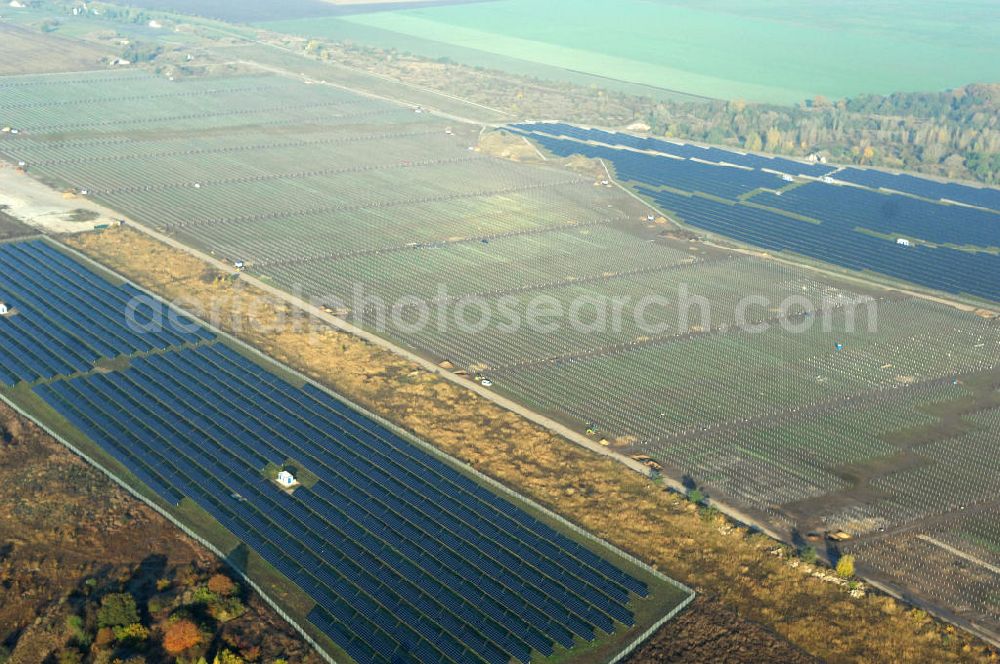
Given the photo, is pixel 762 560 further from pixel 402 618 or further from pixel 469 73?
pixel 469 73

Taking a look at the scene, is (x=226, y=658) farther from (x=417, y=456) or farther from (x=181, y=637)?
(x=417, y=456)

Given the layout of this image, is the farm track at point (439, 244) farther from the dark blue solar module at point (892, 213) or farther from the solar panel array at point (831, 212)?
the dark blue solar module at point (892, 213)

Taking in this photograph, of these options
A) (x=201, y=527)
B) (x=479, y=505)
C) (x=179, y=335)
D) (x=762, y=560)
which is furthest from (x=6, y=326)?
(x=762, y=560)

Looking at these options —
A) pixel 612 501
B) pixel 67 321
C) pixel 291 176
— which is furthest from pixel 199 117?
pixel 612 501

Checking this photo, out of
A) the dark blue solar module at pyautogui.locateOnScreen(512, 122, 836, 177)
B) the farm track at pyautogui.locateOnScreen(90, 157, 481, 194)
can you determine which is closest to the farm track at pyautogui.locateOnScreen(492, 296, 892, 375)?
the farm track at pyautogui.locateOnScreen(90, 157, 481, 194)

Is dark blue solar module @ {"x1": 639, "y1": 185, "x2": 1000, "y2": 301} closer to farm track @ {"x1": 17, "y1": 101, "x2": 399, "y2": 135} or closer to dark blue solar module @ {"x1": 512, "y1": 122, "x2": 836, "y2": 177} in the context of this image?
dark blue solar module @ {"x1": 512, "y1": 122, "x2": 836, "y2": 177}

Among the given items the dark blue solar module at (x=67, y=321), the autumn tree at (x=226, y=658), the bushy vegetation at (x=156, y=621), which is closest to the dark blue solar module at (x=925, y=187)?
the dark blue solar module at (x=67, y=321)
